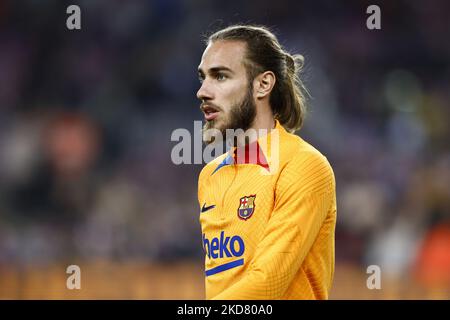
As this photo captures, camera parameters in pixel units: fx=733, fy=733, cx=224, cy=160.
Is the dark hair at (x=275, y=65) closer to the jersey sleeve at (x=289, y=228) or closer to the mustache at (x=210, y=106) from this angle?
the mustache at (x=210, y=106)

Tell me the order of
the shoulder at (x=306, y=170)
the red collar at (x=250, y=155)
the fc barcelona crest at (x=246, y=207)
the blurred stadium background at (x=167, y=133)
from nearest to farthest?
the shoulder at (x=306, y=170)
the fc barcelona crest at (x=246, y=207)
the red collar at (x=250, y=155)
the blurred stadium background at (x=167, y=133)

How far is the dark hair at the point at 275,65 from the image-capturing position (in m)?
3.27

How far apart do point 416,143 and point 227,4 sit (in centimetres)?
369

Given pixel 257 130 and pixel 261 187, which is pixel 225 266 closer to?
pixel 261 187

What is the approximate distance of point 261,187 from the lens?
296 centimetres

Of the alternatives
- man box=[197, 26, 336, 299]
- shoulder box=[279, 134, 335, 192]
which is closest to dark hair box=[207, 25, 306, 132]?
man box=[197, 26, 336, 299]

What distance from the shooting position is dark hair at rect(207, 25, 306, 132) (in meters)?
3.27

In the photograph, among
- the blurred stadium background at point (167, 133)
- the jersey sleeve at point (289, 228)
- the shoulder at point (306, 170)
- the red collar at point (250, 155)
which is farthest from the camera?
the blurred stadium background at point (167, 133)

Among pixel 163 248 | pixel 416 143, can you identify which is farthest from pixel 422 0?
pixel 163 248

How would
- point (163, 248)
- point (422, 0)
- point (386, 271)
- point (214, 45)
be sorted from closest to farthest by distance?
point (214, 45)
point (386, 271)
point (163, 248)
point (422, 0)

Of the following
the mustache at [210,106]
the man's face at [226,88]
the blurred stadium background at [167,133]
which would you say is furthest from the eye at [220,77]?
the blurred stadium background at [167,133]
